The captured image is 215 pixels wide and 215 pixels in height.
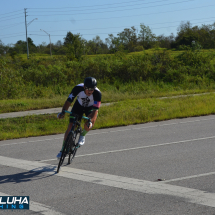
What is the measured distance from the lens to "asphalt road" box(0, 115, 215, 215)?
475 cm

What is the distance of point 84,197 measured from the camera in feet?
16.9

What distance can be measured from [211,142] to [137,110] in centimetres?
653

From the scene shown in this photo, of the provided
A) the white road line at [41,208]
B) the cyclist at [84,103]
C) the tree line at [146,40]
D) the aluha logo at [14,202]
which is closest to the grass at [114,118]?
the cyclist at [84,103]

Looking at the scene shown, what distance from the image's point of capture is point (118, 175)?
20.8 feet

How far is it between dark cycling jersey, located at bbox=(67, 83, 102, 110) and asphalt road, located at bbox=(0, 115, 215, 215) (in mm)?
1307

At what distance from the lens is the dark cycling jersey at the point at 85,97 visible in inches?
283

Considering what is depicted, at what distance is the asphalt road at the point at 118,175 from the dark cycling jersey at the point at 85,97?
4.29 ft

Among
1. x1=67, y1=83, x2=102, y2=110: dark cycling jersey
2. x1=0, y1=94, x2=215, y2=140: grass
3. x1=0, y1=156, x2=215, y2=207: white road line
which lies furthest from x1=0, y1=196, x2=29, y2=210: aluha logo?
x1=0, y1=94, x2=215, y2=140: grass

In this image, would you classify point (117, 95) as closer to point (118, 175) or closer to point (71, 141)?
point (71, 141)

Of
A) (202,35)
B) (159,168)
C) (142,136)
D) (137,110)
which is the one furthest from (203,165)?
(202,35)

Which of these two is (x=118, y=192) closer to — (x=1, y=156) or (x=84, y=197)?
(x=84, y=197)

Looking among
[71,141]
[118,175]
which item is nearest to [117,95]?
[71,141]

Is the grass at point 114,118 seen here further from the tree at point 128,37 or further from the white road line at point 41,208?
the tree at point 128,37

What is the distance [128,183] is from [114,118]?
8325mm
